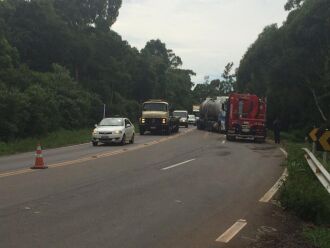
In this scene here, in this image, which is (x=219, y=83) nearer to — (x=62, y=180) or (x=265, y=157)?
(x=265, y=157)

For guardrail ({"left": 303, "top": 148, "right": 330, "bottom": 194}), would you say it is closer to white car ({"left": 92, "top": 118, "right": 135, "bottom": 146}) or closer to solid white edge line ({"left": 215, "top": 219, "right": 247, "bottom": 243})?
solid white edge line ({"left": 215, "top": 219, "right": 247, "bottom": 243})

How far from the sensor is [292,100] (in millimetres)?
46750

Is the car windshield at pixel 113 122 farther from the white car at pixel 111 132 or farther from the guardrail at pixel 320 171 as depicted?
the guardrail at pixel 320 171

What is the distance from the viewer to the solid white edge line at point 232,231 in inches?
315

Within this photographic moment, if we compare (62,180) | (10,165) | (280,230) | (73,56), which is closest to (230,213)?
(280,230)

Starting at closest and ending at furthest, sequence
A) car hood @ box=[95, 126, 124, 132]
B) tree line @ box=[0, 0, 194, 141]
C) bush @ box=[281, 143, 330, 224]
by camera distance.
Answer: bush @ box=[281, 143, 330, 224]
car hood @ box=[95, 126, 124, 132]
tree line @ box=[0, 0, 194, 141]

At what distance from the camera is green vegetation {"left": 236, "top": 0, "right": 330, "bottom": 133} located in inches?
1545

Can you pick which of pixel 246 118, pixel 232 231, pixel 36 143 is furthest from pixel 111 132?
pixel 232 231

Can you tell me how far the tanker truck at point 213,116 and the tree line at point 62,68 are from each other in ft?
34.0

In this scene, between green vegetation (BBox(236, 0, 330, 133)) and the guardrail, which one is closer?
the guardrail

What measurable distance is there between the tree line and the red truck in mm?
11699

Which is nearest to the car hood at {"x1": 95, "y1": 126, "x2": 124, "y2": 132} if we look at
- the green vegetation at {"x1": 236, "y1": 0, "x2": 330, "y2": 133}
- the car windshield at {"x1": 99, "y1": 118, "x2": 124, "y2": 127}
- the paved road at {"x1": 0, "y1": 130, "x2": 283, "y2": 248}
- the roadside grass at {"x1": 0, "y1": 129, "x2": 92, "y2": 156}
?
the car windshield at {"x1": 99, "y1": 118, "x2": 124, "y2": 127}

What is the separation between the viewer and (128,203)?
1071 centimetres

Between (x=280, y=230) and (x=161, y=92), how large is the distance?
9651 cm
